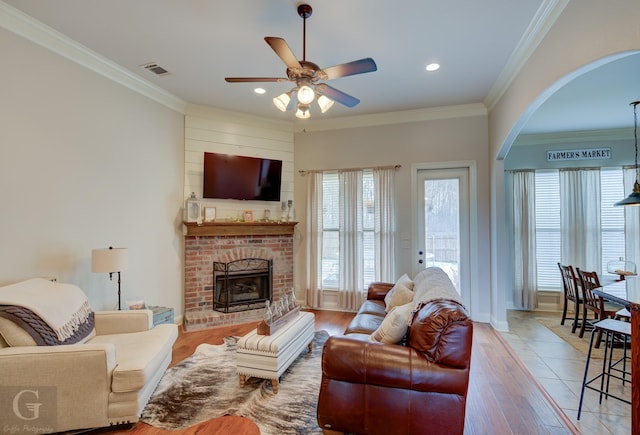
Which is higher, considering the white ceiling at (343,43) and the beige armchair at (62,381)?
the white ceiling at (343,43)

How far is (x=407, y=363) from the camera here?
76.2 inches

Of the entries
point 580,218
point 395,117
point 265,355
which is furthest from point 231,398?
point 580,218

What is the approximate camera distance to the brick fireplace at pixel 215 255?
4449mm

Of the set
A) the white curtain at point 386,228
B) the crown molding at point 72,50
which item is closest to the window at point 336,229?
the white curtain at point 386,228

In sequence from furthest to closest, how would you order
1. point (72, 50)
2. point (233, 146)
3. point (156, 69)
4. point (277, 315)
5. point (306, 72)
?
point (233, 146), point (156, 69), point (72, 50), point (277, 315), point (306, 72)

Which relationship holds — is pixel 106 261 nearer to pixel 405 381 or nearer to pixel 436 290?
pixel 405 381

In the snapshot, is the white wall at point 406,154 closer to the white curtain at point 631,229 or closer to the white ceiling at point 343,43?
the white ceiling at point 343,43

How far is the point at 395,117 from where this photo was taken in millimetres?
4891

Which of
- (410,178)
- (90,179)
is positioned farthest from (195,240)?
(410,178)

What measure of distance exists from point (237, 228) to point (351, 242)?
1854 millimetres

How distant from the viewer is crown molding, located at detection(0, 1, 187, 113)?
2.58 meters

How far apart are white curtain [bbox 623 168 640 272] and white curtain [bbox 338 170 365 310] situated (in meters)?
4.34

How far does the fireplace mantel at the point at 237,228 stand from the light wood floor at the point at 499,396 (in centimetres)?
144

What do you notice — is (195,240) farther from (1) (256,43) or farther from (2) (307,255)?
(1) (256,43)
